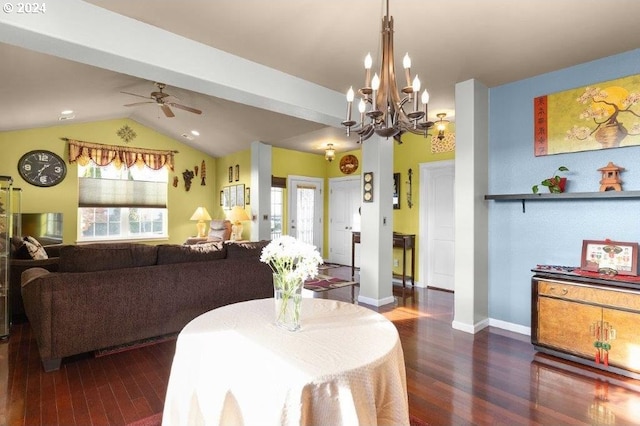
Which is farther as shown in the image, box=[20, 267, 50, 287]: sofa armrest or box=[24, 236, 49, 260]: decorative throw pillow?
box=[24, 236, 49, 260]: decorative throw pillow

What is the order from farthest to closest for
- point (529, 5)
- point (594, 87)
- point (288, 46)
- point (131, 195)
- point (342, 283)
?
point (131, 195) → point (342, 283) → point (594, 87) → point (288, 46) → point (529, 5)

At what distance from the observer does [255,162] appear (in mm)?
6371

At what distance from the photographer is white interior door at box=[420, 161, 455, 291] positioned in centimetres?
515

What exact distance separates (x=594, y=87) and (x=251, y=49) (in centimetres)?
300

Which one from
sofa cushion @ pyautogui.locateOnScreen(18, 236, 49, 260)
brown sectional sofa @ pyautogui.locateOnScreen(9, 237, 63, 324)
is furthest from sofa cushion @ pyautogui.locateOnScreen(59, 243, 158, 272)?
sofa cushion @ pyautogui.locateOnScreen(18, 236, 49, 260)

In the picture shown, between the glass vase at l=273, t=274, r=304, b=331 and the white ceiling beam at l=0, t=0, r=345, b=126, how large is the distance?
6.38 ft

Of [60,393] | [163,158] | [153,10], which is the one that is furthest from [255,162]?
[60,393]

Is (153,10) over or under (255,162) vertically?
over

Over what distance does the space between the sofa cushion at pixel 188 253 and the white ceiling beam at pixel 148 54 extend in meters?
1.45

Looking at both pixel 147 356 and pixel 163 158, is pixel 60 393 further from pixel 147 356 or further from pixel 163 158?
pixel 163 158

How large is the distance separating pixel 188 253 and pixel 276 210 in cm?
397

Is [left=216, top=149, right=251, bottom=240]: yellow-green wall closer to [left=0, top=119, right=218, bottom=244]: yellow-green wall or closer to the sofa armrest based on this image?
[left=0, top=119, right=218, bottom=244]: yellow-green wall

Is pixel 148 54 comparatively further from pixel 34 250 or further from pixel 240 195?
pixel 240 195

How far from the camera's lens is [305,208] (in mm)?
7574
